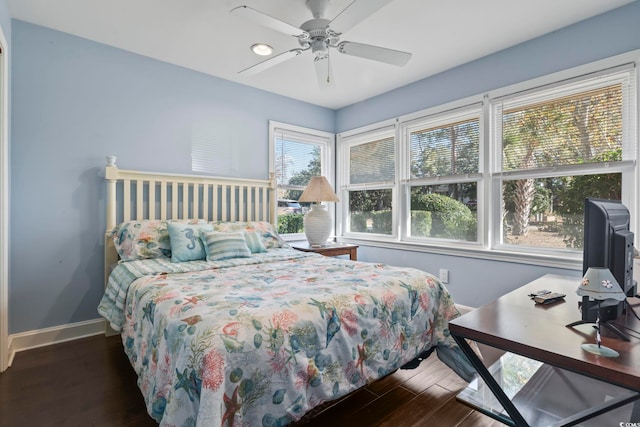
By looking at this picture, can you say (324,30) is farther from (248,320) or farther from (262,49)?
(248,320)

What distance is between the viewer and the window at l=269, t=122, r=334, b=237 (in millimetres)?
3986

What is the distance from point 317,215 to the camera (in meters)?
3.71

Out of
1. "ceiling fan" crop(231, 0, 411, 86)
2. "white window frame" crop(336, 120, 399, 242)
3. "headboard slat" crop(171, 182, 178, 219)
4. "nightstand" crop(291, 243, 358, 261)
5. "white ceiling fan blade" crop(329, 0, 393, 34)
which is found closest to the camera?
"white ceiling fan blade" crop(329, 0, 393, 34)

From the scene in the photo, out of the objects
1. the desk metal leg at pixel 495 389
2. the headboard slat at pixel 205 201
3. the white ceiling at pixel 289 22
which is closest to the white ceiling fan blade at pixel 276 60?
the white ceiling at pixel 289 22

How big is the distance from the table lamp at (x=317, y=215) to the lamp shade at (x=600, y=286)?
2.74 meters

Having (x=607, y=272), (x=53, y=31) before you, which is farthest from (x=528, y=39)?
(x=53, y=31)

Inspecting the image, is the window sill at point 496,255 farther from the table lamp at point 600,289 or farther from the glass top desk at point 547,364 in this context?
the table lamp at point 600,289

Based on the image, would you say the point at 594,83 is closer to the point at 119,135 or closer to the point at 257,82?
the point at 257,82

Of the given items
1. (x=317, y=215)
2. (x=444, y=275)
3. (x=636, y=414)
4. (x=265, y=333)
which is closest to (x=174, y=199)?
(x=317, y=215)

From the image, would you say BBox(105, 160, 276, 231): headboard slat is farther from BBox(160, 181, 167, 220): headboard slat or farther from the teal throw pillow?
the teal throw pillow

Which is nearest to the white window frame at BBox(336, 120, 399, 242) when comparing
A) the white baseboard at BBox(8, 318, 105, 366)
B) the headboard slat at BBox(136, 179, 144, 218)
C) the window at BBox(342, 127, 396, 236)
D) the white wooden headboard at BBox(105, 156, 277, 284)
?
the window at BBox(342, 127, 396, 236)

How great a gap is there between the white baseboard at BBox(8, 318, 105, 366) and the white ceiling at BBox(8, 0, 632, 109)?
2.33 metres

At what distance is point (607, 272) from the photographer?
1.04m

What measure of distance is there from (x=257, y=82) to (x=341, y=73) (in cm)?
92
